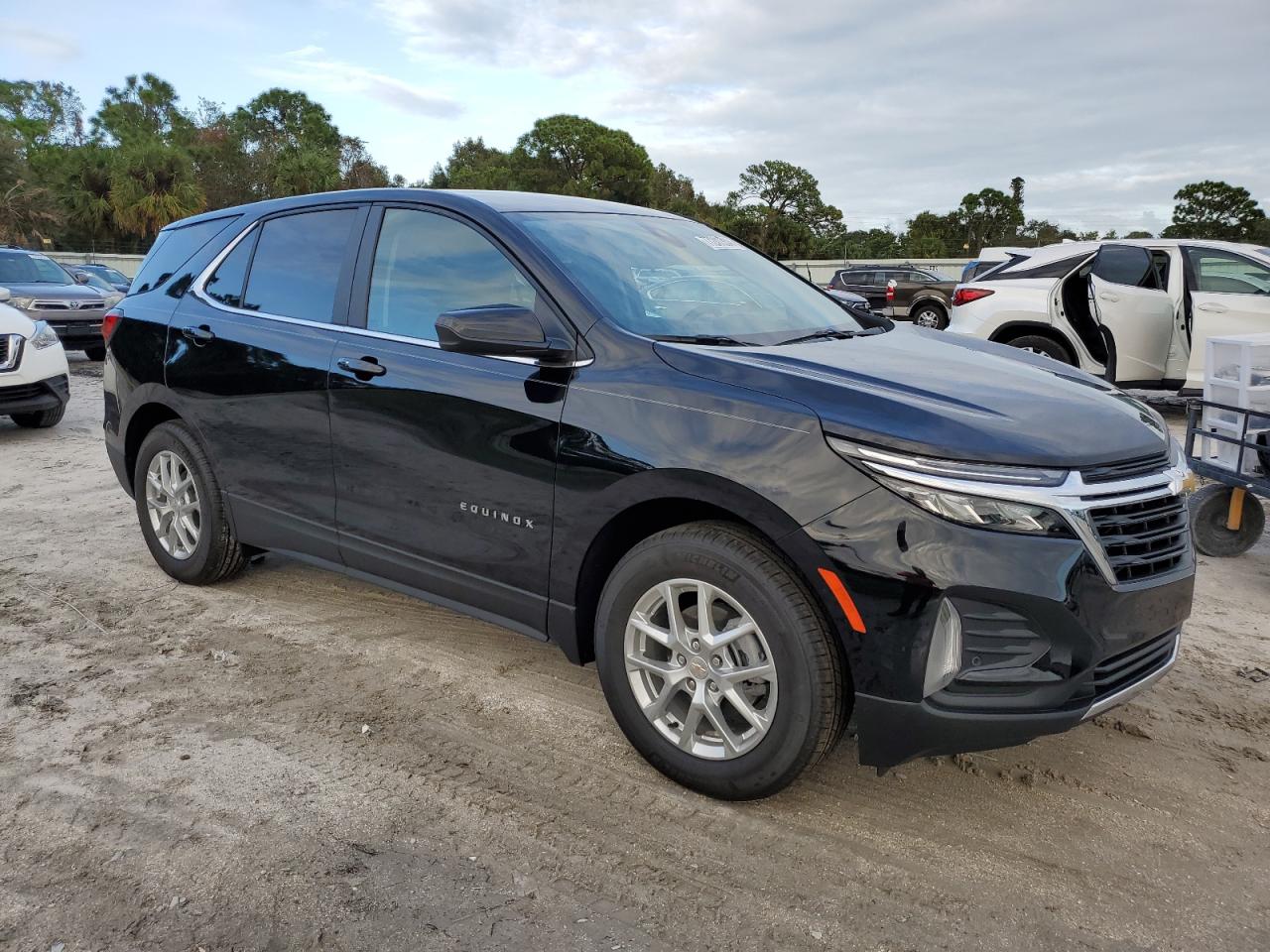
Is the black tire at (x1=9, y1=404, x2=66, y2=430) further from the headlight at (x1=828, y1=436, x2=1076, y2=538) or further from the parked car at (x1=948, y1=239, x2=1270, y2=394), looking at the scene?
the headlight at (x1=828, y1=436, x2=1076, y2=538)

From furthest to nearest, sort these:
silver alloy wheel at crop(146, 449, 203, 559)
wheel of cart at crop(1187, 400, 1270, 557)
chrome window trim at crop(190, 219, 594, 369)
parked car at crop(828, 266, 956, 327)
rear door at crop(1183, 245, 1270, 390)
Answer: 1. parked car at crop(828, 266, 956, 327)
2. rear door at crop(1183, 245, 1270, 390)
3. wheel of cart at crop(1187, 400, 1270, 557)
4. silver alloy wheel at crop(146, 449, 203, 559)
5. chrome window trim at crop(190, 219, 594, 369)

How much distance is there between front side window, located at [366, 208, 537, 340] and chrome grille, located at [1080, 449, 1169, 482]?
1.77m

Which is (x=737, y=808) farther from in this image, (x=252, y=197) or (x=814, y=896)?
(x=252, y=197)

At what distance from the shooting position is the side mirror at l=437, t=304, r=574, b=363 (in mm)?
3006

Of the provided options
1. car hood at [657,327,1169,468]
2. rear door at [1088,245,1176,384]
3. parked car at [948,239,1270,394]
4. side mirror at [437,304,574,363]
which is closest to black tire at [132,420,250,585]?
side mirror at [437,304,574,363]

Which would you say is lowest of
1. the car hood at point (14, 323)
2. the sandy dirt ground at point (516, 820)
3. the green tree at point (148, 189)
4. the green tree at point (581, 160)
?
the sandy dirt ground at point (516, 820)

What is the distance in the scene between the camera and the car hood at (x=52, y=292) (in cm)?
1320

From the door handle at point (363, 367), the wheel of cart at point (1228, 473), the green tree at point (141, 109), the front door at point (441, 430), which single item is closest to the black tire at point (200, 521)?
the front door at point (441, 430)

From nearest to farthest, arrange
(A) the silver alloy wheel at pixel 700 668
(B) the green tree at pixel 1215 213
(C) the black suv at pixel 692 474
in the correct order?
1. (C) the black suv at pixel 692 474
2. (A) the silver alloy wheel at pixel 700 668
3. (B) the green tree at pixel 1215 213

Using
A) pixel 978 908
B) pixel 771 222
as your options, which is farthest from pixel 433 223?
pixel 771 222

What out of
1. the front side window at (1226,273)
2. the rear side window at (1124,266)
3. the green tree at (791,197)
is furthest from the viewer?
the green tree at (791,197)

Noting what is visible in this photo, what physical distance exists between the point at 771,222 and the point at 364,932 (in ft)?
193

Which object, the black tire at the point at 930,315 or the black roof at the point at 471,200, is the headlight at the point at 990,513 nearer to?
the black roof at the point at 471,200

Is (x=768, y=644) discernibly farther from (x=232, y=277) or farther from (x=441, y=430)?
(x=232, y=277)
